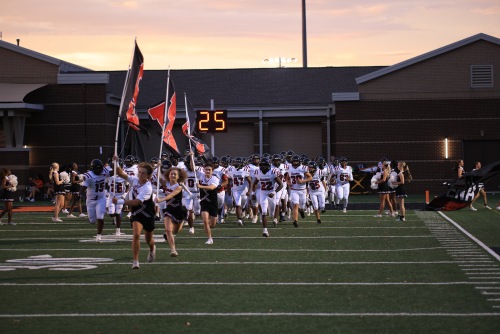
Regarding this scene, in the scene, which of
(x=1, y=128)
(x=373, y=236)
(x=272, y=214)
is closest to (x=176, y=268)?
(x=373, y=236)

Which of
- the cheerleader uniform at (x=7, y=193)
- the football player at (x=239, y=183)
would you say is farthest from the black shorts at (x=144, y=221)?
the cheerleader uniform at (x=7, y=193)

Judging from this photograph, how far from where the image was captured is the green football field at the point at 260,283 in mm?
10867

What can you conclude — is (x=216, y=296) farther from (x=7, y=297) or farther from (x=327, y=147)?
(x=327, y=147)

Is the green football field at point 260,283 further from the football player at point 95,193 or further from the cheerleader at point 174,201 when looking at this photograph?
the football player at point 95,193

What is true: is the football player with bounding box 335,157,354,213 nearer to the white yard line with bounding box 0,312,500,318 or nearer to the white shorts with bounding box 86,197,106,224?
the white shorts with bounding box 86,197,106,224

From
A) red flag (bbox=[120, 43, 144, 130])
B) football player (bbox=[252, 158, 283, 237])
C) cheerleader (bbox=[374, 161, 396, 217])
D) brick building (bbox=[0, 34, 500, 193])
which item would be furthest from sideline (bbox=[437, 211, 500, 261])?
brick building (bbox=[0, 34, 500, 193])

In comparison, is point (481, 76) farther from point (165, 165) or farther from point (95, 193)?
point (95, 193)

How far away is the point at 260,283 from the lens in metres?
14.1

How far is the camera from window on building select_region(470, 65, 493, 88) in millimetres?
48500

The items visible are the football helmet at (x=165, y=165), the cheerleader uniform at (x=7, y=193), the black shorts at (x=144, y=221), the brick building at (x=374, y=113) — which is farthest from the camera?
the brick building at (x=374, y=113)

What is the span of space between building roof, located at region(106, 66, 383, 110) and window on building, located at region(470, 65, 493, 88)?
8.02 m

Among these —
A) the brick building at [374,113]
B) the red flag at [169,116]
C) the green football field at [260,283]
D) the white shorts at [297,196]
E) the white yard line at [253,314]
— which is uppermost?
the brick building at [374,113]

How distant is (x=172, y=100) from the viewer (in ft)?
75.6

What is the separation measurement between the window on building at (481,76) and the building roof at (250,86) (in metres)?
8.02
